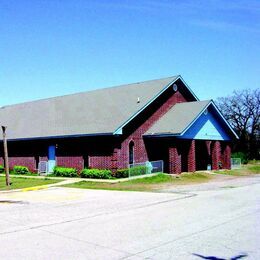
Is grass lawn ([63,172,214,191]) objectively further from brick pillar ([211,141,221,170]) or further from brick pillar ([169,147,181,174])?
brick pillar ([211,141,221,170])

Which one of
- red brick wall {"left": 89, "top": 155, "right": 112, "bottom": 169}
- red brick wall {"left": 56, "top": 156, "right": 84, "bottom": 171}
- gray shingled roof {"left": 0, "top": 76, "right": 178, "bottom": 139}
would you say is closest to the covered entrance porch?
gray shingled roof {"left": 0, "top": 76, "right": 178, "bottom": 139}

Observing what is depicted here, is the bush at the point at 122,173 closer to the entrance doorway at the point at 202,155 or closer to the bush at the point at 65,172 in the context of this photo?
the bush at the point at 65,172

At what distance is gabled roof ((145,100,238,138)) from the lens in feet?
92.1

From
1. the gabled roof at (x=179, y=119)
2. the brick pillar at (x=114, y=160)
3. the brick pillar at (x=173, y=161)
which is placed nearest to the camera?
the brick pillar at (x=114, y=160)

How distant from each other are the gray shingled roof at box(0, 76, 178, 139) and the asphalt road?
1240cm

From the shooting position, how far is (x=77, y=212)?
13.1 metres

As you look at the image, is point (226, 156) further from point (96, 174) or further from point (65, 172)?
point (65, 172)

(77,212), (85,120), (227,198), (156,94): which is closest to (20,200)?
(77,212)

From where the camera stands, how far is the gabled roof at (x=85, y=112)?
28547mm

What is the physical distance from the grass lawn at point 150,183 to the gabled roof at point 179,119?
3.04m

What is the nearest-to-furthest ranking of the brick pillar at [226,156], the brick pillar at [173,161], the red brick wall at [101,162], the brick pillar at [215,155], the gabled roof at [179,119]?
the red brick wall at [101,162]
the gabled roof at [179,119]
the brick pillar at [173,161]
the brick pillar at [215,155]
the brick pillar at [226,156]

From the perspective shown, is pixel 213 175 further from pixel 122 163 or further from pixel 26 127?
pixel 26 127

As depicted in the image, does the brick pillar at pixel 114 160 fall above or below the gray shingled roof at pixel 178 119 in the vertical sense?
below

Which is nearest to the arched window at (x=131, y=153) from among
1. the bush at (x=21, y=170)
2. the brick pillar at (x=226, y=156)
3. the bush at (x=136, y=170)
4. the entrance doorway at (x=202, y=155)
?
the bush at (x=136, y=170)
